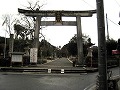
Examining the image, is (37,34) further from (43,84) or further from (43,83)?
(43,84)

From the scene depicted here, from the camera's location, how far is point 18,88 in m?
12.8

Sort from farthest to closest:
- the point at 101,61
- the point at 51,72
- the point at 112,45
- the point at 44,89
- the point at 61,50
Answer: the point at 61,50 → the point at 112,45 → the point at 51,72 → the point at 44,89 → the point at 101,61

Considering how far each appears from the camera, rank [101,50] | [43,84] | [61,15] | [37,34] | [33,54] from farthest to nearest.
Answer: [37,34] < [61,15] < [33,54] < [43,84] < [101,50]

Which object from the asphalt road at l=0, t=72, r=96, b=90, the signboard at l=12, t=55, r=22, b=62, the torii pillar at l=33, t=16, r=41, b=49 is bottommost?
the asphalt road at l=0, t=72, r=96, b=90

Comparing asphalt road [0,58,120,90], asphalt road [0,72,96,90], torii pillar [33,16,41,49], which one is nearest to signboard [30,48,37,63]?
torii pillar [33,16,41,49]

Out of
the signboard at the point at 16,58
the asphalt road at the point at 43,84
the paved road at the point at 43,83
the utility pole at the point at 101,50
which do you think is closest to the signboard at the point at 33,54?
the signboard at the point at 16,58

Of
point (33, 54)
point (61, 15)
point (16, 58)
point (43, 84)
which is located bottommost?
point (43, 84)

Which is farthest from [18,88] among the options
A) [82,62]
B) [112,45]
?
[112,45]

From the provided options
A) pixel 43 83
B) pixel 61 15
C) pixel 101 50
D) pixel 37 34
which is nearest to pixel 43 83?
pixel 43 83

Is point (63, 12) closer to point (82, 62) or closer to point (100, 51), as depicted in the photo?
point (82, 62)

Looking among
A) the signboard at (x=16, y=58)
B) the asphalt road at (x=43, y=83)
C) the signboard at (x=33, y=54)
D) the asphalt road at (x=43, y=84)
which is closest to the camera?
the asphalt road at (x=43, y=84)

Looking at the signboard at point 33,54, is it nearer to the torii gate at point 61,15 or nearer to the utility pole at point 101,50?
the torii gate at point 61,15

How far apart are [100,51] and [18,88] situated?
6.78 metres

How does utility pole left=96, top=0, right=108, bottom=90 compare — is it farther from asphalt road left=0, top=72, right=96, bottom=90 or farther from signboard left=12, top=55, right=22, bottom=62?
signboard left=12, top=55, right=22, bottom=62
